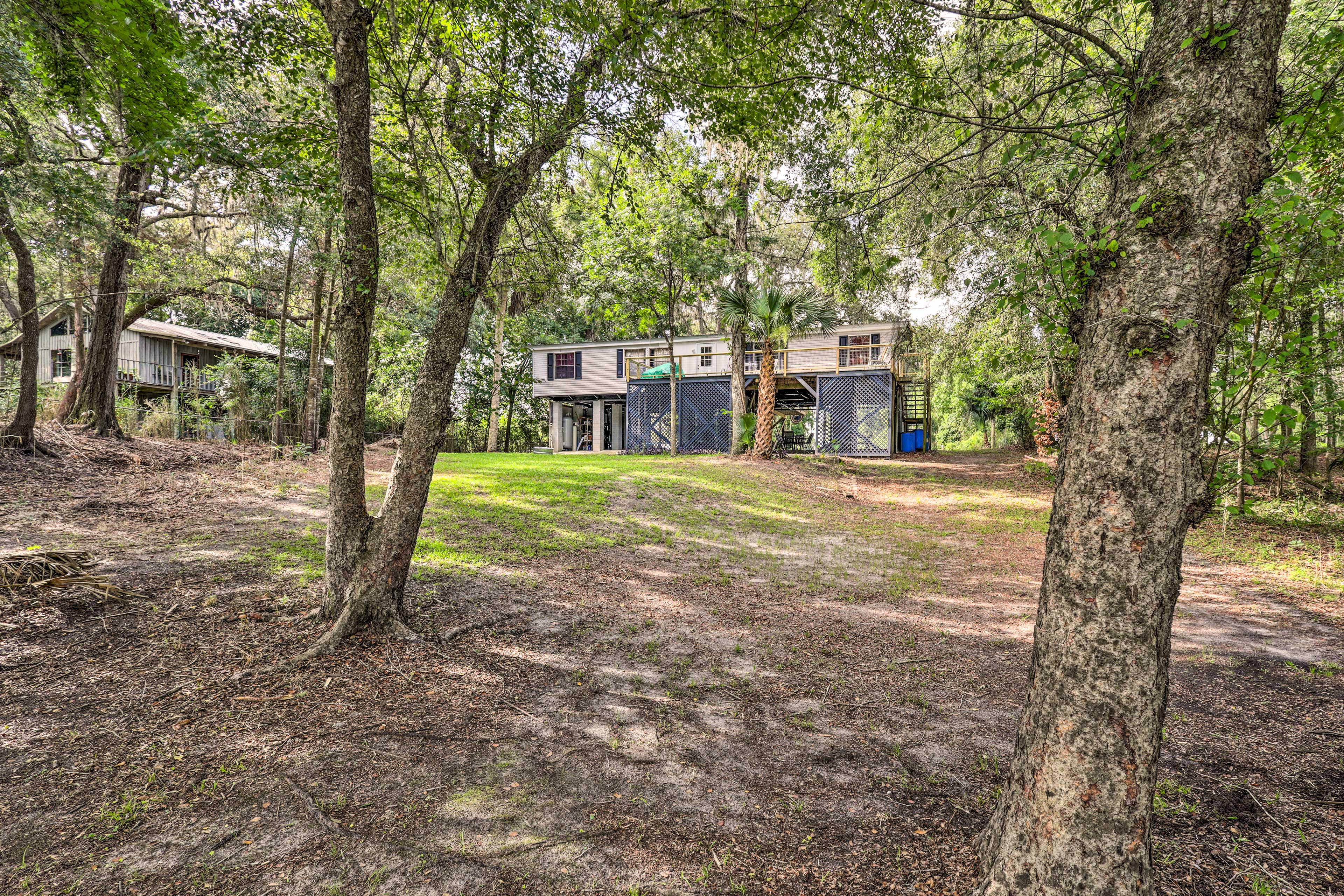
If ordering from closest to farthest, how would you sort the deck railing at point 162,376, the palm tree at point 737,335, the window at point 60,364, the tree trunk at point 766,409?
the palm tree at point 737,335, the tree trunk at point 766,409, the deck railing at point 162,376, the window at point 60,364

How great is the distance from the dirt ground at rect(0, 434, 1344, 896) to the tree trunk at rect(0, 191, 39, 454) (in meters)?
3.43

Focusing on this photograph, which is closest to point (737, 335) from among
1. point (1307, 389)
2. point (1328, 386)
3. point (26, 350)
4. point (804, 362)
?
point (804, 362)

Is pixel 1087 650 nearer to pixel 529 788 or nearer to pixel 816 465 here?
pixel 529 788

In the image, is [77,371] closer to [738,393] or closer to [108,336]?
[108,336]

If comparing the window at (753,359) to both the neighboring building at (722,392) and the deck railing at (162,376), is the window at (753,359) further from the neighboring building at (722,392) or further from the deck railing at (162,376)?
the deck railing at (162,376)

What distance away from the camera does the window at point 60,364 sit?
830 inches

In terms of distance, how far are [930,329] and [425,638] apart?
1680 centimetres

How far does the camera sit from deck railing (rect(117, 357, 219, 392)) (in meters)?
19.3

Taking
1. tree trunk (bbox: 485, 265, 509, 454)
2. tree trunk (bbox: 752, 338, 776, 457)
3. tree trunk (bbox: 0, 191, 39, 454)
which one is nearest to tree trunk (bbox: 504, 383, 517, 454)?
tree trunk (bbox: 485, 265, 509, 454)

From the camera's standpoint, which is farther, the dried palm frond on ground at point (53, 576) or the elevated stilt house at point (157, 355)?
the elevated stilt house at point (157, 355)

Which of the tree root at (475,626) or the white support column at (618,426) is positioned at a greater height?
the white support column at (618,426)

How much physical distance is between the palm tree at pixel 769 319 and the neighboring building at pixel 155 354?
18.0 m

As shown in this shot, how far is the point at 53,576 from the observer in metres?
4.25

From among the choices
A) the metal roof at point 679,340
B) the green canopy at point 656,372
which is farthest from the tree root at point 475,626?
the green canopy at point 656,372
